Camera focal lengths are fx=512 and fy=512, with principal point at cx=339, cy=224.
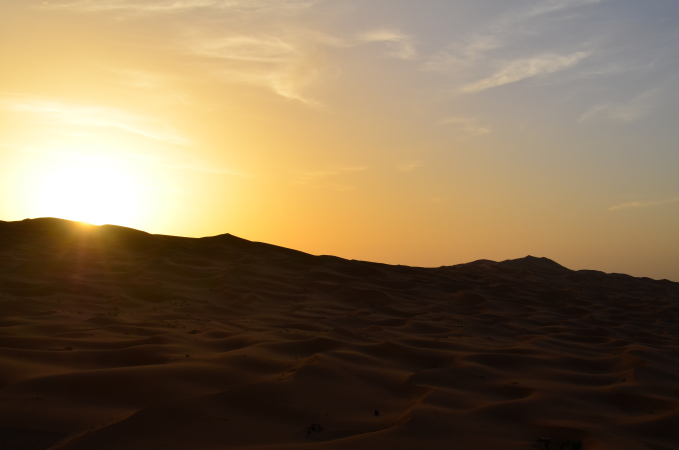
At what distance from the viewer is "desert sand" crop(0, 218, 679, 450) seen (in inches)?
135

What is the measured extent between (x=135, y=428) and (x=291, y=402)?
116 cm

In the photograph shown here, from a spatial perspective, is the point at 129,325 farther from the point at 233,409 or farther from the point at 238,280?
the point at 238,280

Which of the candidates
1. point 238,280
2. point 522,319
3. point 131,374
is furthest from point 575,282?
point 131,374

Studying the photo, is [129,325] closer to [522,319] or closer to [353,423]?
[353,423]

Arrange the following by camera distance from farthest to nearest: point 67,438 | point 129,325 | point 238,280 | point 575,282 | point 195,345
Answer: point 575,282 < point 238,280 < point 129,325 < point 195,345 < point 67,438

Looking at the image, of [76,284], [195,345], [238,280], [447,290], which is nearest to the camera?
[195,345]

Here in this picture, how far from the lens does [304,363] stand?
4.89 metres

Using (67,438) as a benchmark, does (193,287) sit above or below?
above

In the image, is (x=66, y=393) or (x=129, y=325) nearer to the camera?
(x=66, y=393)

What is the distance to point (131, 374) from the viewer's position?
4.09m

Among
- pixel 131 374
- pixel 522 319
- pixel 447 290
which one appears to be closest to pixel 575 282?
pixel 447 290

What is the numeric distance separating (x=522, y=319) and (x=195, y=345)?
6221 mm

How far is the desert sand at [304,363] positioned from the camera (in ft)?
11.2

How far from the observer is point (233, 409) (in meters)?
3.71
